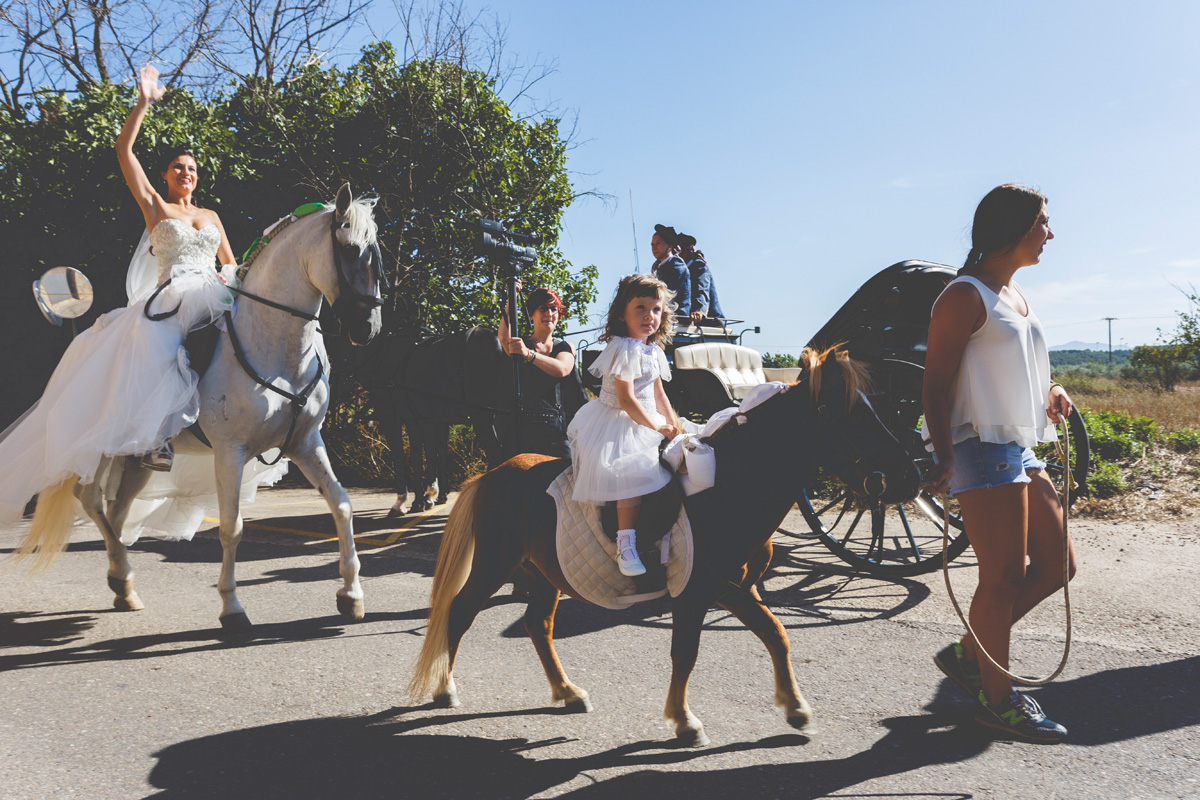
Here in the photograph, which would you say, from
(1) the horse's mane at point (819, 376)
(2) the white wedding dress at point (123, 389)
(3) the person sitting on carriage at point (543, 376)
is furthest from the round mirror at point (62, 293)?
(1) the horse's mane at point (819, 376)

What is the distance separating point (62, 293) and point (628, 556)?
5.15 meters

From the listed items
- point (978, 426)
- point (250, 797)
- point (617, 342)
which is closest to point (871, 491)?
point (978, 426)

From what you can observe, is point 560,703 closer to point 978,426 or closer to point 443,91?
point 978,426

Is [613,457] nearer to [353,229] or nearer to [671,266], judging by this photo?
[353,229]

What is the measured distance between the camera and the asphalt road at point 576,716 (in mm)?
2910

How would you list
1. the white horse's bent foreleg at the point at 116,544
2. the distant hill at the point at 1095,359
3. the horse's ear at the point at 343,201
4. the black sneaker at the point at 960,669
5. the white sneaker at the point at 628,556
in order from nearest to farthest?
the white sneaker at the point at 628,556 → the black sneaker at the point at 960,669 → the horse's ear at the point at 343,201 → the white horse's bent foreleg at the point at 116,544 → the distant hill at the point at 1095,359

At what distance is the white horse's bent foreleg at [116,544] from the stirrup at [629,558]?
3982 mm

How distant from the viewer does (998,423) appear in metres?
3.08

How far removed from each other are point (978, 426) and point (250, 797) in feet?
10.1

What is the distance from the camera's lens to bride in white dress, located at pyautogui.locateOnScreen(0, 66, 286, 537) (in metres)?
4.42

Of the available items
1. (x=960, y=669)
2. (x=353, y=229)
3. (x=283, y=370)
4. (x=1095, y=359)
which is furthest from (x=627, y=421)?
(x=1095, y=359)

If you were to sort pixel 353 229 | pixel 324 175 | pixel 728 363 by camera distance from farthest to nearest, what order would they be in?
pixel 324 175 < pixel 728 363 < pixel 353 229

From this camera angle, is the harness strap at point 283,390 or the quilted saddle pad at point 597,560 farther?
the harness strap at point 283,390

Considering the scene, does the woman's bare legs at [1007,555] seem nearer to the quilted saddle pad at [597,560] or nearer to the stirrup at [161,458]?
the quilted saddle pad at [597,560]
